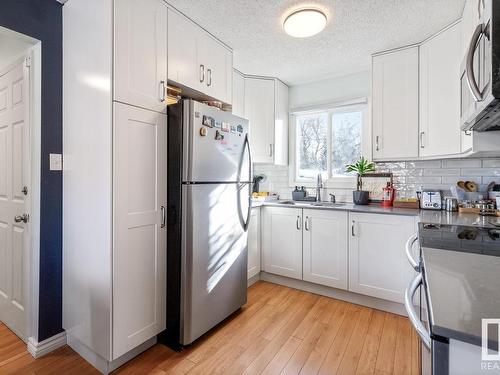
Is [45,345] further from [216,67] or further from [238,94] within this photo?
[238,94]

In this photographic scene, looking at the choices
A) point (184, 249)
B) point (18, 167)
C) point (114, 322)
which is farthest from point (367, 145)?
point (18, 167)

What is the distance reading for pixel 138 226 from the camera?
1.67 metres

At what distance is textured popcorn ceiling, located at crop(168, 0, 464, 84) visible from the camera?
1868mm

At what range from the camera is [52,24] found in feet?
5.81

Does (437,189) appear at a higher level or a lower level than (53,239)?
higher

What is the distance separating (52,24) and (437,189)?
11.4 feet

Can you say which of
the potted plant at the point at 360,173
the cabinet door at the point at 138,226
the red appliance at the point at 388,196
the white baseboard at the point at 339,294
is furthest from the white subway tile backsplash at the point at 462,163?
the cabinet door at the point at 138,226

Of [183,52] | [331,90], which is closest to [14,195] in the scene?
[183,52]

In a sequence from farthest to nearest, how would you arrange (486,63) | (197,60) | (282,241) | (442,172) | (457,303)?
1. (282,241)
2. (442,172)
3. (197,60)
4. (486,63)
5. (457,303)

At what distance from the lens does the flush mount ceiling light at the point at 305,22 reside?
191cm

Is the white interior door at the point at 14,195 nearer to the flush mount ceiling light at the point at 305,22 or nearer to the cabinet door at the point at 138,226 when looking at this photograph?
the cabinet door at the point at 138,226

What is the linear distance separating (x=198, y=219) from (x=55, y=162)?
1059 mm

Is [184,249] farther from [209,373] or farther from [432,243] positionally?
[432,243]

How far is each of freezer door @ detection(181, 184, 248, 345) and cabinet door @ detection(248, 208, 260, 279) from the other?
50 cm
